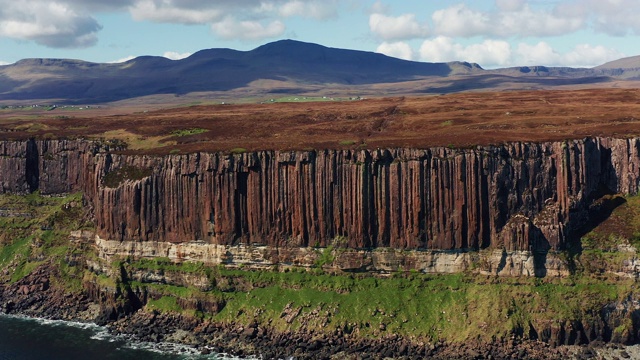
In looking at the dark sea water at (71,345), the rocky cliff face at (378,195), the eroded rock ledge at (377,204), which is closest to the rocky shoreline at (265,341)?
the dark sea water at (71,345)

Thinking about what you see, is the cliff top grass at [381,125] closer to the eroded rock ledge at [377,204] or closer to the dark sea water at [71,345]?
the eroded rock ledge at [377,204]

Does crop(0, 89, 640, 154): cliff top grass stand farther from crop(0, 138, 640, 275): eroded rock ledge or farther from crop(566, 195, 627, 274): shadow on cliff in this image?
crop(566, 195, 627, 274): shadow on cliff

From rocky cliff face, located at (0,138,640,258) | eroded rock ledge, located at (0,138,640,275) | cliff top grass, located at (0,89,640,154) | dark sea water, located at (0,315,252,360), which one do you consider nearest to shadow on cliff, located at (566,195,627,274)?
eroded rock ledge, located at (0,138,640,275)

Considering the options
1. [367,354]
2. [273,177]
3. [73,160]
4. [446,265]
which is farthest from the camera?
[73,160]

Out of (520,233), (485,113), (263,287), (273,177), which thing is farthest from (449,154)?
(485,113)

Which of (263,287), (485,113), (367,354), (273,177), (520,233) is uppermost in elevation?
(485,113)

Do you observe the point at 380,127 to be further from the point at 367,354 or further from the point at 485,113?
the point at 367,354

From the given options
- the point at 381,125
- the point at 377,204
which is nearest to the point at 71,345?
the point at 377,204
